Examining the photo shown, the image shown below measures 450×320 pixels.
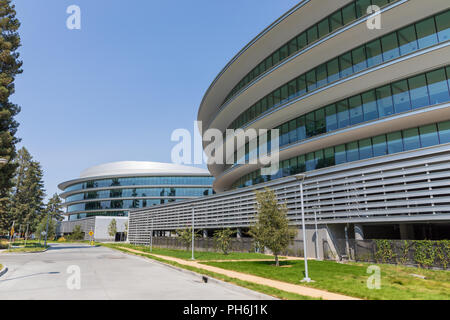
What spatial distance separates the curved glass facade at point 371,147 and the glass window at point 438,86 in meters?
1.80

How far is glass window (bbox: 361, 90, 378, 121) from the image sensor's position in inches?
894

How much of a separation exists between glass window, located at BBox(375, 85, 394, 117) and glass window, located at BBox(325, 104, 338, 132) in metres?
3.56

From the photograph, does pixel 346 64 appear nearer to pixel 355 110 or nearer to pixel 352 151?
pixel 355 110

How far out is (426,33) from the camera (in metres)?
21.1

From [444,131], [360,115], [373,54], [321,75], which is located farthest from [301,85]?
[444,131]

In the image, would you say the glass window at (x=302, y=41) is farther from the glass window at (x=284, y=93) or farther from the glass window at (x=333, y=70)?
the glass window at (x=284, y=93)

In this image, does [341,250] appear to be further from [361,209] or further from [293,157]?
[293,157]

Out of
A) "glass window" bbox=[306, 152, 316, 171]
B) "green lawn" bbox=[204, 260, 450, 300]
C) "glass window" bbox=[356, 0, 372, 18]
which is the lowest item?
"green lawn" bbox=[204, 260, 450, 300]

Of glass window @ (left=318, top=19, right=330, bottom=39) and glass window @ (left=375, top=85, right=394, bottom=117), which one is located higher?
glass window @ (left=318, top=19, right=330, bottom=39)

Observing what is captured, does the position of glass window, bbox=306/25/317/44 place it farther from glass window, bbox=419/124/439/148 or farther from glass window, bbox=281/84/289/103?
glass window, bbox=419/124/439/148

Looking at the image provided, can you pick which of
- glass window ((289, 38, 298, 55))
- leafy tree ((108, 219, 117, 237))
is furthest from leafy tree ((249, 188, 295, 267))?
leafy tree ((108, 219, 117, 237))

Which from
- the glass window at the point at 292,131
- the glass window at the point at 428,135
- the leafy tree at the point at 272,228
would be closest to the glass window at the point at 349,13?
the glass window at the point at 292,131
